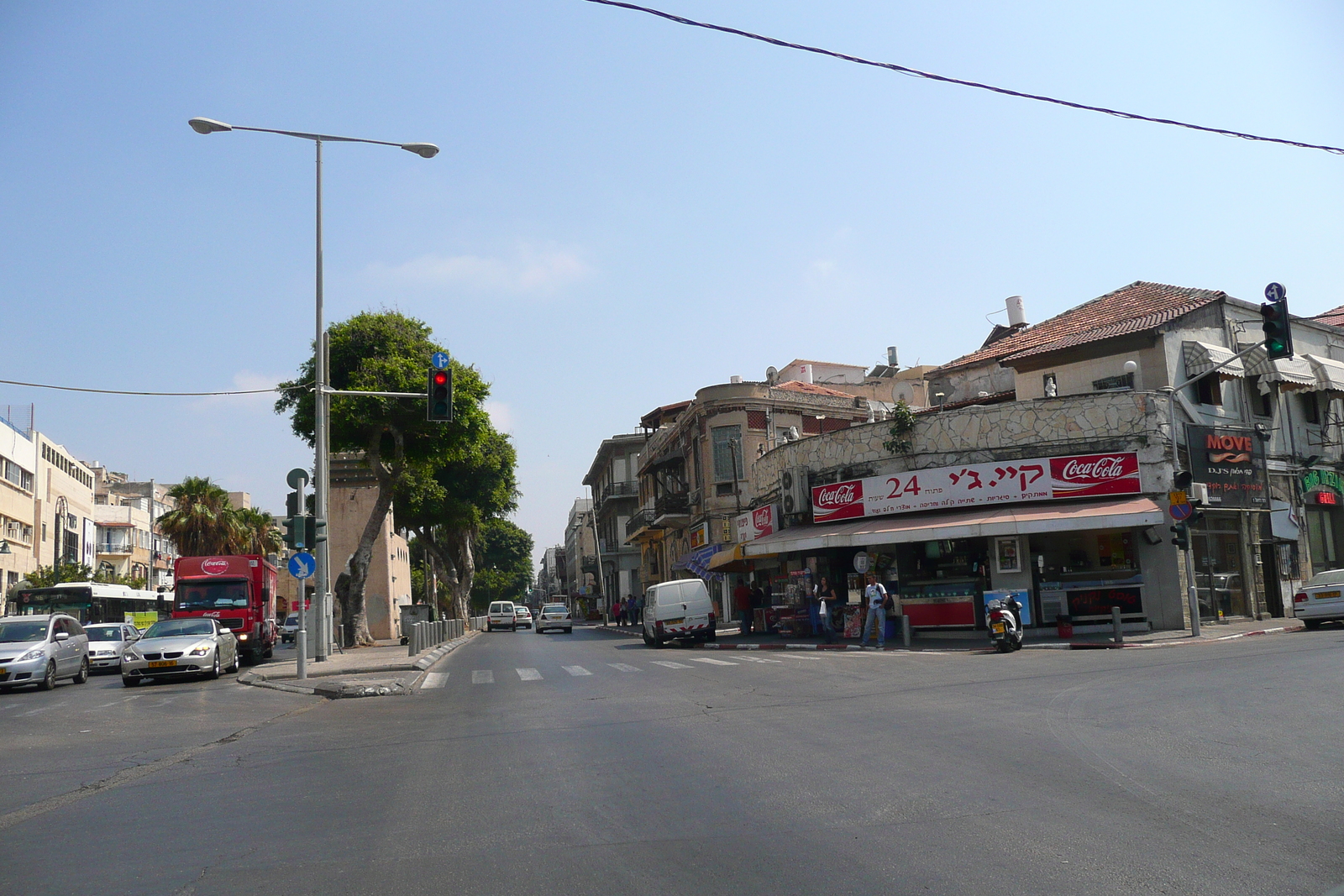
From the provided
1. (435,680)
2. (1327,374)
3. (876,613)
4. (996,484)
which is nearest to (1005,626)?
(876,613)

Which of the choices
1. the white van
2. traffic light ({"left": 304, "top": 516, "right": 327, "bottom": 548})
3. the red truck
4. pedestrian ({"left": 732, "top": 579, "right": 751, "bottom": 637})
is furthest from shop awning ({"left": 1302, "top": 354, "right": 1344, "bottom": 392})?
the red truck

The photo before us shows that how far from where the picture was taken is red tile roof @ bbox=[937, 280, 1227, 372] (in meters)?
27.8

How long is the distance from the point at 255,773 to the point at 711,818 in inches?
183

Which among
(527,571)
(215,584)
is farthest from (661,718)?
(527,571)

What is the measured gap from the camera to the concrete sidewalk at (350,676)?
55.0ft

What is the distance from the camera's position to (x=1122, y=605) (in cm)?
2462

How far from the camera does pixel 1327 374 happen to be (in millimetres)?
30156

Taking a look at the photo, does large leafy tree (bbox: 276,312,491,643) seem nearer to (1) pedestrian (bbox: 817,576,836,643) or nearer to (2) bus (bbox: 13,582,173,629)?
(2) bus (bbox: 13,582,173,629)

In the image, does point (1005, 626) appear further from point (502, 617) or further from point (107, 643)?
point (502, 617)

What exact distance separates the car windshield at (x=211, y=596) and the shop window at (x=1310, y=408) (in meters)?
32.3

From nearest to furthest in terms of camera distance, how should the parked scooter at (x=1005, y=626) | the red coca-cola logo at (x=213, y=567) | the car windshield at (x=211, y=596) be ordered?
the parked scooter at (x=1005, y=626) → the car windshield at (x=211, y=596) → the red coca-cola logo at (x=213, y=567)

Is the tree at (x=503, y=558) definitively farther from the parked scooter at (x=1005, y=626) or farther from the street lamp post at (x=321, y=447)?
the parked scooter at (x=1005, y=626)

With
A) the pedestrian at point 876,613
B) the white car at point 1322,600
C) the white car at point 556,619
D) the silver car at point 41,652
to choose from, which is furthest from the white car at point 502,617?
the white car at point 1322,600

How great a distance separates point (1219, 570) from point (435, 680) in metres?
20.7
